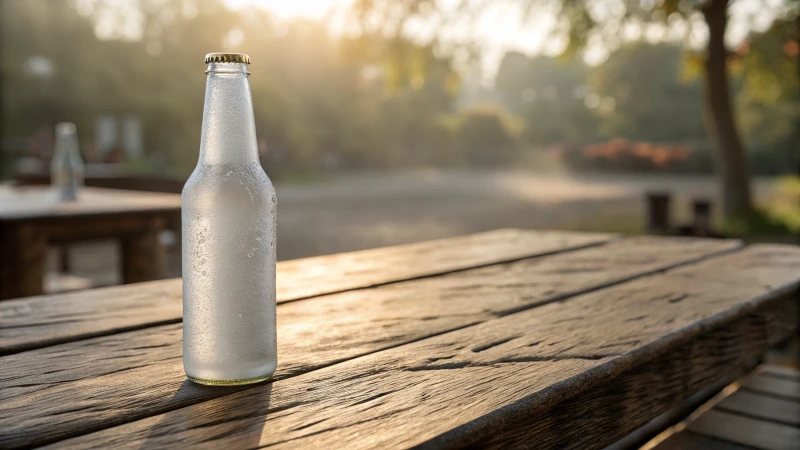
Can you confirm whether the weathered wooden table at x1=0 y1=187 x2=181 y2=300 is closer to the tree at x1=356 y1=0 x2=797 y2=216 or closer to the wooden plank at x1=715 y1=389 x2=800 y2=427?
the wooden plank at x1=715 y1=389 x2=800 y2=427

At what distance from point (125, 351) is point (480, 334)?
0.53 meters

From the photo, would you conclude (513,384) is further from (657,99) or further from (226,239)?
(657,99)

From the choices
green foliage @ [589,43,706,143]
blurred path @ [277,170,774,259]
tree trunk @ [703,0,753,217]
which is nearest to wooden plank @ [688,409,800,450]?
blurred path @ [277,170,774,259]

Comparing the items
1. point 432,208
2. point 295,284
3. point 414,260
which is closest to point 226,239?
point 295,284

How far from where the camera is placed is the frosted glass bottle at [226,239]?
2.98 ft

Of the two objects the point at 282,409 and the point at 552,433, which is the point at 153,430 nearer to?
the point at 282,409

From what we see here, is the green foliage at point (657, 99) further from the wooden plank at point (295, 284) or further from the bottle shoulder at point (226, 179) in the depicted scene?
the bottle shoulder at point (226, 179)

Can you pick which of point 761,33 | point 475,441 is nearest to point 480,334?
point 475,441

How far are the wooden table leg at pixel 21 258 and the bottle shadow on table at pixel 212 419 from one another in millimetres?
2319

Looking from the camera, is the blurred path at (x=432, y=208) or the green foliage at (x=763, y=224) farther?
the blurred path at (x=432, y=208)

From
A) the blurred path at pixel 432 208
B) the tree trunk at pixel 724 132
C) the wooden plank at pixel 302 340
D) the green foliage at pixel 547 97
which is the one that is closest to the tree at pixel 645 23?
the tree trunk at pixel 724 132

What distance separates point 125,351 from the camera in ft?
3.58

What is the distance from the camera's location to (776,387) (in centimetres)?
234

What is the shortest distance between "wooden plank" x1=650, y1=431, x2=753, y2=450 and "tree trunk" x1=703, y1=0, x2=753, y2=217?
26.6 ft
